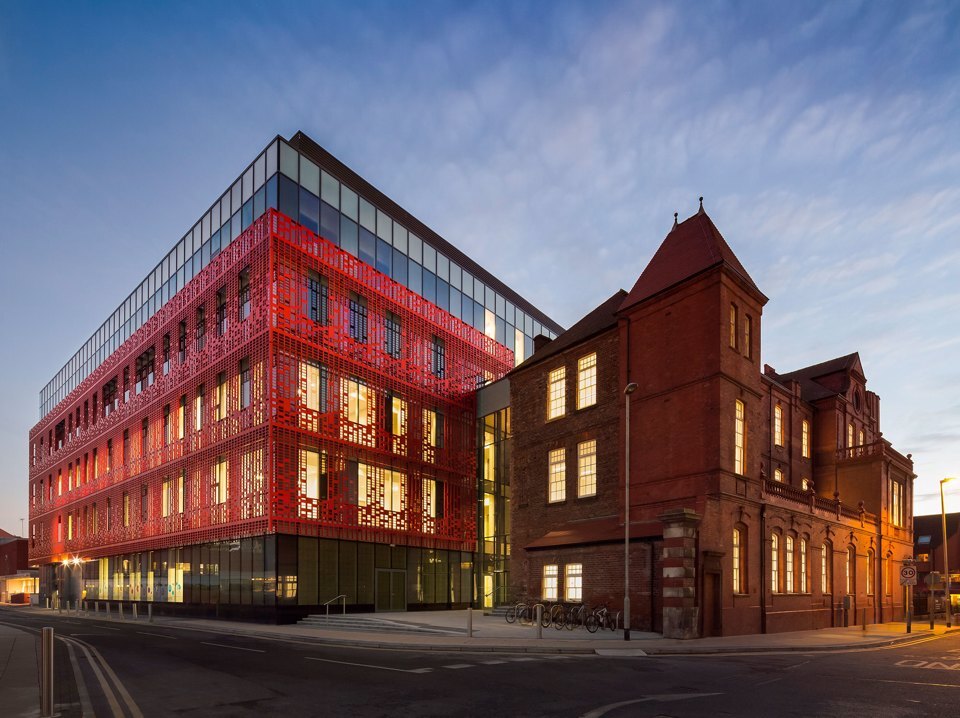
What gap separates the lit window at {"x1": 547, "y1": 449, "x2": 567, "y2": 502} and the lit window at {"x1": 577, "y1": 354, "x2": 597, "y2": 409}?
2714 millimetres

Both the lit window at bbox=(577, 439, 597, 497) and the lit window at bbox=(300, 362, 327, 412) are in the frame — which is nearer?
the lit window at bbox=(577, 439, 597, 497)

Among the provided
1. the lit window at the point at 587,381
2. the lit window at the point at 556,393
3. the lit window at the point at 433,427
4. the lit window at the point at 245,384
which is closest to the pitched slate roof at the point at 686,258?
the lit window at the point at 587,381

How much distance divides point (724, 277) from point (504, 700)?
800 inches

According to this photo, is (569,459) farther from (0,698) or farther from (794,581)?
(0,698)

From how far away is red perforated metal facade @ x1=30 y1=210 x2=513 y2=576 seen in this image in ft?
116

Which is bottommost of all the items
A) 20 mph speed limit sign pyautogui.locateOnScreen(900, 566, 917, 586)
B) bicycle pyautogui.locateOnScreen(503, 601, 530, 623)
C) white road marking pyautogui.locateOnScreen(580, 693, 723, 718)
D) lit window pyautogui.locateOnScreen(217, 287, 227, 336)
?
bicycle pyautogui.locateOnScreen(503, 601, 530, 623)

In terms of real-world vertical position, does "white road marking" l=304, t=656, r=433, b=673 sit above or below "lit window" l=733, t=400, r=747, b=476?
below

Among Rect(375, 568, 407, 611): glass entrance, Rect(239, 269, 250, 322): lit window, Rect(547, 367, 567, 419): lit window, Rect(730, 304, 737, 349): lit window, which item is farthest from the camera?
Rect(375, 568, 407, 611): glass entrance

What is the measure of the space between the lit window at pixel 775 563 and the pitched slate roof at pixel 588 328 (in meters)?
11.3

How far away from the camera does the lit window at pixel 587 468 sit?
106 feet

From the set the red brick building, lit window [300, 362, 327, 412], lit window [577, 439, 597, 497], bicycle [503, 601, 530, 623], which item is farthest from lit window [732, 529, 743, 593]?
lit window [300, 362, 327, 412]

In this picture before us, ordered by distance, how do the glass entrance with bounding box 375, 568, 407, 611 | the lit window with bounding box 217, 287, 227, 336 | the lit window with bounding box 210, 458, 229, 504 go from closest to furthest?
the lit window with bounding box 210, 458, 229, 504 → the glass entrance with bounding box 375, 568, 407, 611 → the lit window with bounding box 217, 287, 227, 336

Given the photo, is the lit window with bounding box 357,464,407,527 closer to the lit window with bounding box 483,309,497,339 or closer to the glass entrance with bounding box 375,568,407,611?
the glass entrance with bounding box 375,568,407,611

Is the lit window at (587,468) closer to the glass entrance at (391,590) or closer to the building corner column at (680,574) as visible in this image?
the building corner column at (680,574)
